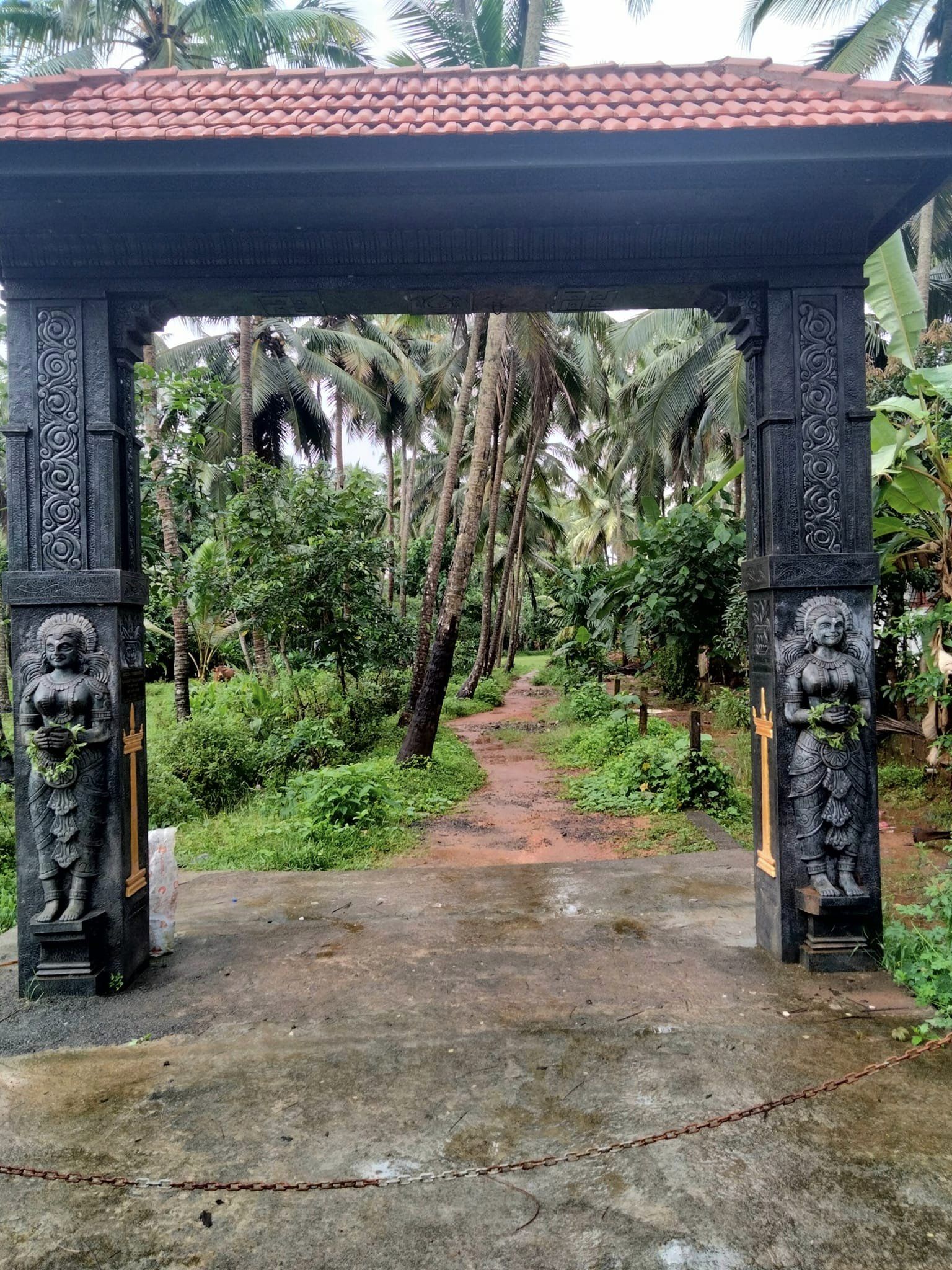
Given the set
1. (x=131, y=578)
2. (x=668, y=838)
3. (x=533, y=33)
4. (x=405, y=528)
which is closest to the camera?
(x=131, y=578)

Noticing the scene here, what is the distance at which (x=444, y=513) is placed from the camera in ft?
40.1

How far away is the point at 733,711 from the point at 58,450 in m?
10.6

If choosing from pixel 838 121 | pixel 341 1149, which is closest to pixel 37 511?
pixel 341 1149

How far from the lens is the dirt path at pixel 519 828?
7.14 metres

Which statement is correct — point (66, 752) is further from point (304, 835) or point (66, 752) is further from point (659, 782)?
point (659, 782)

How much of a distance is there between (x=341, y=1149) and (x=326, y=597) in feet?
27.7

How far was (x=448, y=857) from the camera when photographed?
709 centimetres

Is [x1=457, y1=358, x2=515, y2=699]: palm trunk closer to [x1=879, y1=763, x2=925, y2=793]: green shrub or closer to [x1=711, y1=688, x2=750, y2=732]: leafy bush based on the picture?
[x1=711, y1=688, x2=750, y2=732]: leafy bush

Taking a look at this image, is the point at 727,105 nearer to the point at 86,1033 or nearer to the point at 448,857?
the point at 86,1033

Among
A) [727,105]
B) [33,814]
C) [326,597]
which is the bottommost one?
[33,814]

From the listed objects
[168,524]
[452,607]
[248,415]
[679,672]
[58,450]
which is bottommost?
[679,672]

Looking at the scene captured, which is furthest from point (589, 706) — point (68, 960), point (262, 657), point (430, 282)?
point (68, 960)

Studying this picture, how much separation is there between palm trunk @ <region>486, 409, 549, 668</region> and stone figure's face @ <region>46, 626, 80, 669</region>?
612 inches

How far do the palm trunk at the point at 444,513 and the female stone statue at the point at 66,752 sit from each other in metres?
8.03
